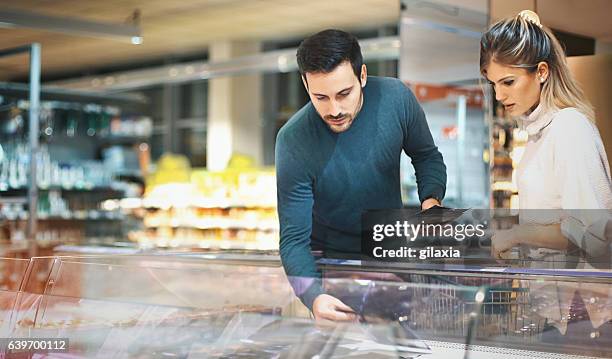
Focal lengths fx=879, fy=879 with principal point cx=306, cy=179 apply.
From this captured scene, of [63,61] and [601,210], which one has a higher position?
[63,61]

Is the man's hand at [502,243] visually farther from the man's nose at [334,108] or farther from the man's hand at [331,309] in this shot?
the man's hand at [331,309]

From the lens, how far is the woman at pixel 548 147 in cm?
304

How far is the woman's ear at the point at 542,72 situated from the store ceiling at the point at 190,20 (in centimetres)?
539

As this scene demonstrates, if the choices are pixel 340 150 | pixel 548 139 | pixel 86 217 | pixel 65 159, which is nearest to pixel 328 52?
pixel 340 150

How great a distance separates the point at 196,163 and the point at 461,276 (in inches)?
455

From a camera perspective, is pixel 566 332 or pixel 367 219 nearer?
pixel 566 332

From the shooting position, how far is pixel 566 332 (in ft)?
7.23

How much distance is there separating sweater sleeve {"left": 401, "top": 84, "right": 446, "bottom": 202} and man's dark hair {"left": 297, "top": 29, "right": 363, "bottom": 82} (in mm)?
242

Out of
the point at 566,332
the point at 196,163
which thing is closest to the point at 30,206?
the point at 566,332

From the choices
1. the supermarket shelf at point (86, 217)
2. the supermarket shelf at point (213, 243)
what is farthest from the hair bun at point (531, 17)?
the supermarket shelf at point (86, 217)

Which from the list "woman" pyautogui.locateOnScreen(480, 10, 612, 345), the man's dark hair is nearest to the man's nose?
the man's dark hair

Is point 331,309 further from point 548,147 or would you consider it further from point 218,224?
point 218,224

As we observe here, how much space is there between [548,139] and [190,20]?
24.6ft

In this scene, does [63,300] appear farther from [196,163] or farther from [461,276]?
[196,163]
